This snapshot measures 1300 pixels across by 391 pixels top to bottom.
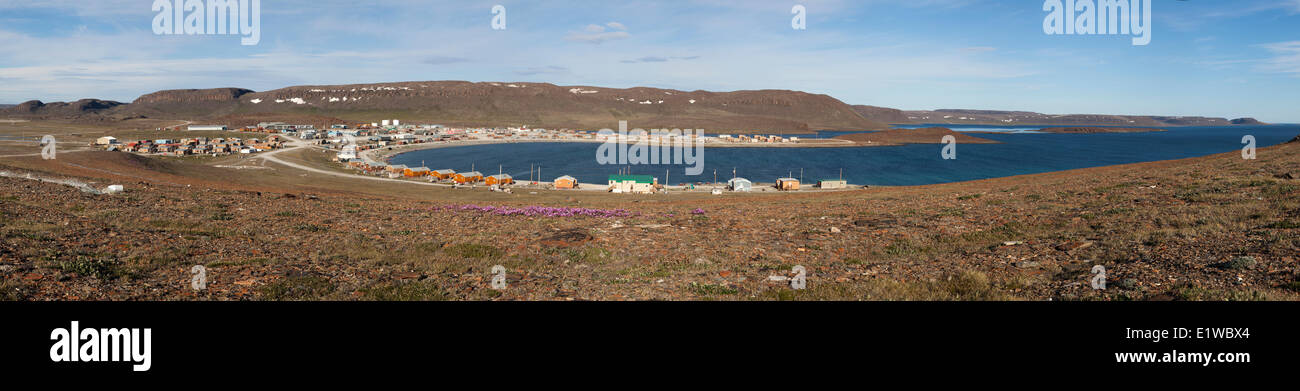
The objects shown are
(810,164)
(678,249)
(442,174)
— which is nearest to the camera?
(678,249)

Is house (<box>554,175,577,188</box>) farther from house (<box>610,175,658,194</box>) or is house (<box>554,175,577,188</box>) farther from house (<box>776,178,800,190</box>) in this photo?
house (<box>776,178,800,190</box>)

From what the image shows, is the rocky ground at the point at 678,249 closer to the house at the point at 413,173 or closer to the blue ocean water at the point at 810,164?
the house at the point at 413,173

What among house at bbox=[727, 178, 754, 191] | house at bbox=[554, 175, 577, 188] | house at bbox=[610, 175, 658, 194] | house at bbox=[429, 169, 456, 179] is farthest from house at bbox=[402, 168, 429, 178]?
house at bbox=[727, 178, 754, 191]

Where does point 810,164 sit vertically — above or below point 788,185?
above

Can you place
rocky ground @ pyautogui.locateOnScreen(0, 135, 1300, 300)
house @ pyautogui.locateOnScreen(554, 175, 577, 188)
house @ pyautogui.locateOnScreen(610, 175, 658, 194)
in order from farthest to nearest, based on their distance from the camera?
1. house @ pyautogui.locateOnScreen(554, 175, 577, 188)
2. house @ pyautogui.locateOnScreen(610, 175, 658, 194)
3. rocky ground @ pyautogui.locateOnScreen(0, 135, 1300, 300)

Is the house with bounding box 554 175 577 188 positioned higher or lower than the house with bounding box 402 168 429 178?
lower

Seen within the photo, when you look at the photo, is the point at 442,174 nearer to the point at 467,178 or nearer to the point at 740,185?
the point at 467,178

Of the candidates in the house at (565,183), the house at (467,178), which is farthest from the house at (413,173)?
the house at (565,183)

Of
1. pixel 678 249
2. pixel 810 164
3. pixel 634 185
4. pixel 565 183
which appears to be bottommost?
pixel 678 249

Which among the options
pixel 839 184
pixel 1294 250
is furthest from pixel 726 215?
pixel 839 184

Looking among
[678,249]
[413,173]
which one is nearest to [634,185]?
[413,173]
